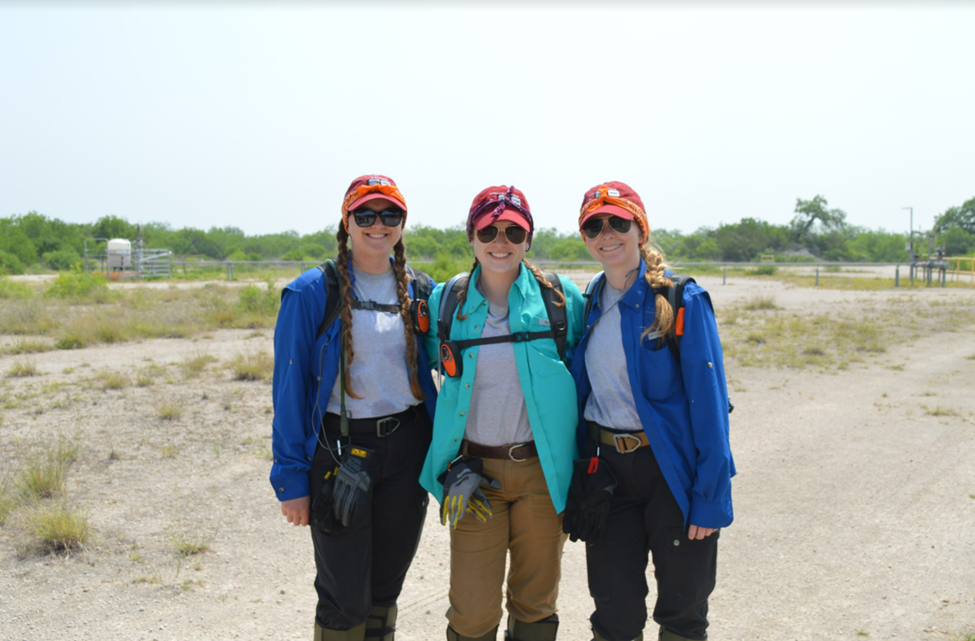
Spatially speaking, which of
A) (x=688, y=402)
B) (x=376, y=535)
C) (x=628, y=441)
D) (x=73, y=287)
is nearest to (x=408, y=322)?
(x=376, y=535)

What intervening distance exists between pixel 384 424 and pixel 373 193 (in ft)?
3.05

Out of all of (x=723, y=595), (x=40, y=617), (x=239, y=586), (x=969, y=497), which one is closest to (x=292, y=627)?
(x=239, y=586)

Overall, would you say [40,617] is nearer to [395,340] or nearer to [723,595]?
[395,340]

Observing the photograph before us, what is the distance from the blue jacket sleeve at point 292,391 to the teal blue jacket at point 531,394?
521 millimetres

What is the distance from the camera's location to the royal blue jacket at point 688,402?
89.4 inches

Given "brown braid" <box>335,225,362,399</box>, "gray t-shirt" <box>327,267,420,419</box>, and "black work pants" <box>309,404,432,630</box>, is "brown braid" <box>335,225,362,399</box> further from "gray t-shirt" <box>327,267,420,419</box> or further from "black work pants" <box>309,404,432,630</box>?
"black work pants" <box>309,404,432,630</box>

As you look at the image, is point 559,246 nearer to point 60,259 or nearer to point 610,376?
point 60,259

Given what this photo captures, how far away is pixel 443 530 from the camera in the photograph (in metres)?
4.49

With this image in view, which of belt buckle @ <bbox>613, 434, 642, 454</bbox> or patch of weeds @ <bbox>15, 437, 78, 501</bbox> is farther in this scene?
patch of weeds @ <bbox>15, 437, 78, 501</bbox>

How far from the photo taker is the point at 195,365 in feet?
30.6

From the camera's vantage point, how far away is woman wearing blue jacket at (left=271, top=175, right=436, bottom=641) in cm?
248

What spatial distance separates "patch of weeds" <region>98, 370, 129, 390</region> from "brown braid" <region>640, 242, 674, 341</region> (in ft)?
25.8

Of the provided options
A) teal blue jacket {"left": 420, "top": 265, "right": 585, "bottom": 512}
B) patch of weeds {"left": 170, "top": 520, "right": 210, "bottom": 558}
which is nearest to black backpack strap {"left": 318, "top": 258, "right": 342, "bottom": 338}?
teal blue jacket {"left": 420, "top": 265, "right": 585, "bottom": 512}

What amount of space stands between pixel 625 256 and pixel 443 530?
9.06 ft
